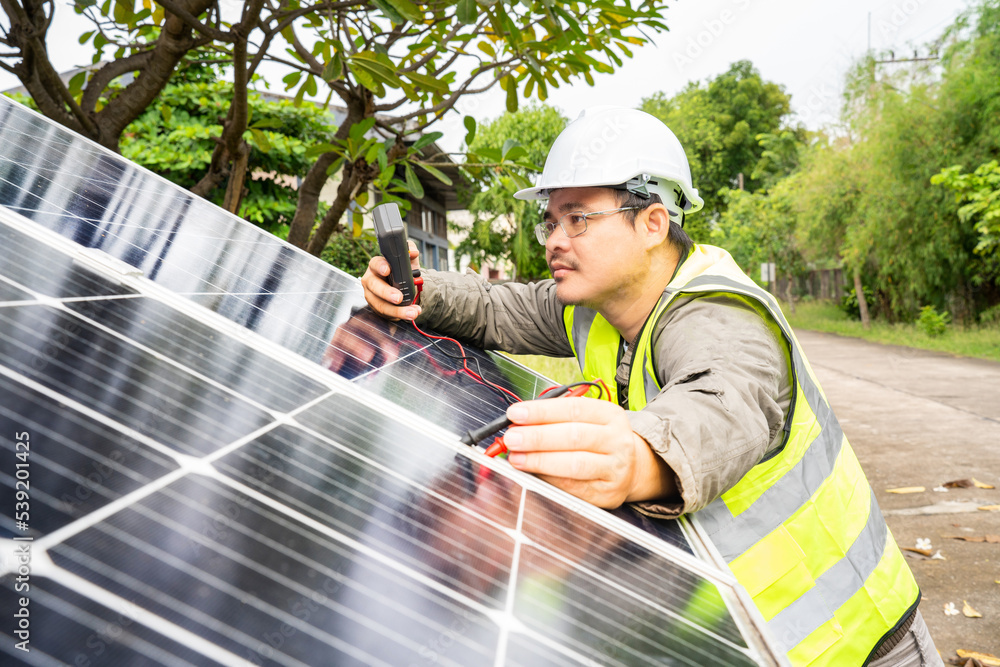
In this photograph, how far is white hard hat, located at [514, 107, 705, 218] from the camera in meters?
2.01

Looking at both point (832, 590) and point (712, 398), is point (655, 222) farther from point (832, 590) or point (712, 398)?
point (832, 590)

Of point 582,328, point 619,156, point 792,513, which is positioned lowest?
point 792,513

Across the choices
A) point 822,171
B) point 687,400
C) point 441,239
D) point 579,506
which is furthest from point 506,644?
point 441,239

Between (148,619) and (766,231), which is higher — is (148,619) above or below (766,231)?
below

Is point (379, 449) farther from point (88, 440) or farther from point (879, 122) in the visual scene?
point (879, 122)

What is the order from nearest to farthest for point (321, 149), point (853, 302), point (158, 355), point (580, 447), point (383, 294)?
1. point (158, 355)
2. point (580, 447)
3. point (383, 294)
4. point (321, 149)
5. point (853, 302)

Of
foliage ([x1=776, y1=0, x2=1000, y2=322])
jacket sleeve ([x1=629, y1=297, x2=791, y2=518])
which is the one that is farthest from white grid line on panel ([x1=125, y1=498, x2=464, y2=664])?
foliage ([x1=776, y1=0, x2=1000, y2=322])

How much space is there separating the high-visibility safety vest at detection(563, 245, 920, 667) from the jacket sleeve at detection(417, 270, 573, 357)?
898 mm

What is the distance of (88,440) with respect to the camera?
2.32 ft

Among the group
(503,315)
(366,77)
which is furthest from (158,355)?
(366,77)

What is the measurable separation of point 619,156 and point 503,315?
3.07 feet

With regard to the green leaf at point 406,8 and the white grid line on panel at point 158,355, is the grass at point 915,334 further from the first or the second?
the white grid line on panel at point 158,355

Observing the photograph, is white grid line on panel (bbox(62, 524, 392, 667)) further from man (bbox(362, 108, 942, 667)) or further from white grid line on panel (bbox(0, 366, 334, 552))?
man (bbox(362, 108, 942, 667))

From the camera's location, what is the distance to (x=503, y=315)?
2740mm
